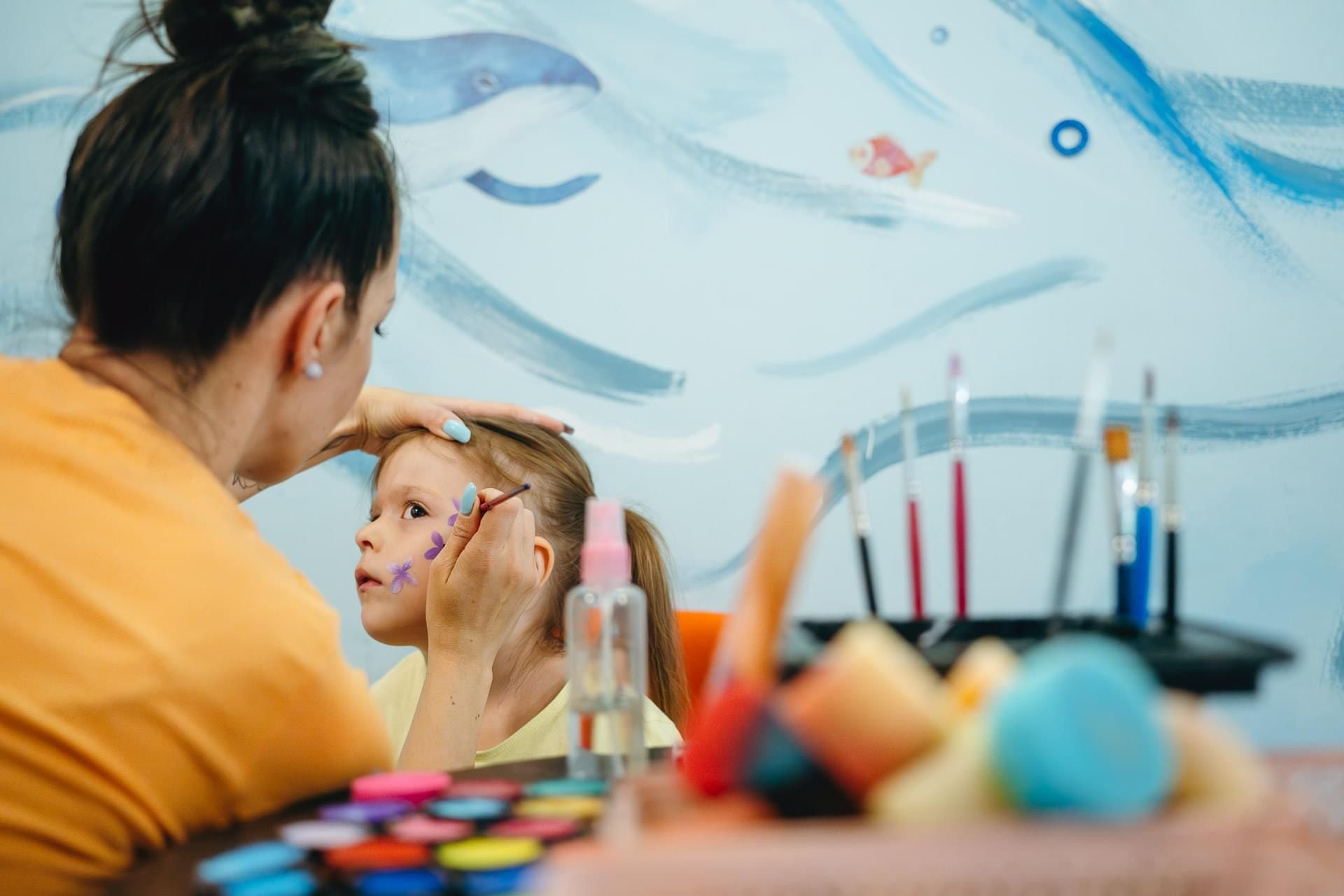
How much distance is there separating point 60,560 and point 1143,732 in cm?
44

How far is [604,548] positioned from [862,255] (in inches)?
39.0

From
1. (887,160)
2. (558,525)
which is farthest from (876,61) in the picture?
(558,525)

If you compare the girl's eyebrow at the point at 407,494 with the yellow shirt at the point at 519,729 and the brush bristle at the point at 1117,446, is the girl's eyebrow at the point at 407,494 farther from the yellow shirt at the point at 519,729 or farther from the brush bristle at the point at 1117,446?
the brush bristle at the point at 1117,446

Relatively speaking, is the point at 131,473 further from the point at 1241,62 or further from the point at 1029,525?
the point at 1241,62

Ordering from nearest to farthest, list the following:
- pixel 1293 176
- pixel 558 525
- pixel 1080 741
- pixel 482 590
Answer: pixel 1080 741 < pixel 482 590 < pixel 558 525 < pixel 1293 176

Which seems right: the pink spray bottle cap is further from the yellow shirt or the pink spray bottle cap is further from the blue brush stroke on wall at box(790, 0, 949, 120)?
the blue brush stroke on wall at box(790, 0, 949, 120)

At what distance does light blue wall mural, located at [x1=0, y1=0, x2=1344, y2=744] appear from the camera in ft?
4.78

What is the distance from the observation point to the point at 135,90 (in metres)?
0.63

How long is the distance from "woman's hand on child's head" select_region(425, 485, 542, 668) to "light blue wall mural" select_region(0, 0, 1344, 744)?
60 cm

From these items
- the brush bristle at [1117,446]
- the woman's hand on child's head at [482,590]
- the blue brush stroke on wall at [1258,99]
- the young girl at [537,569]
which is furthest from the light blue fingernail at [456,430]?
the blue brush stroke on wall at [1258,99]

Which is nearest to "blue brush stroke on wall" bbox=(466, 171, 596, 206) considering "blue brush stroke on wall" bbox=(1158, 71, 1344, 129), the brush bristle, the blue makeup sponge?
"blue brush stroke on wall" bbox=(1158, 71, 1344, 129)

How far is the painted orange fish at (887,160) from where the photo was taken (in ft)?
4.88

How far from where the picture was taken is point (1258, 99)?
1.46 meters

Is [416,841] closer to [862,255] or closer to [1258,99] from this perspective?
[862,255]
